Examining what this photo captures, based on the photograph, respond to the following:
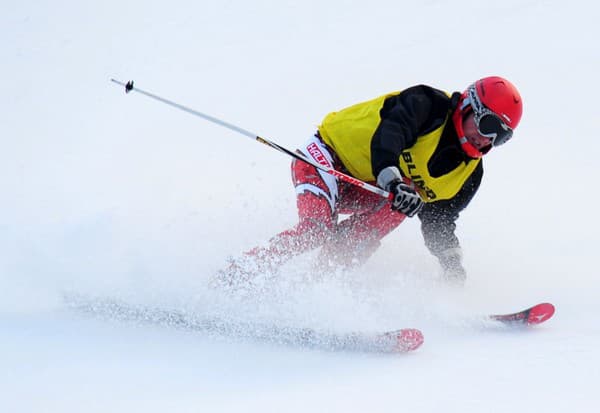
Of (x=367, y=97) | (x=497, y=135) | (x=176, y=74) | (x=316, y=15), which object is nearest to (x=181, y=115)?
(x=176, y=74)

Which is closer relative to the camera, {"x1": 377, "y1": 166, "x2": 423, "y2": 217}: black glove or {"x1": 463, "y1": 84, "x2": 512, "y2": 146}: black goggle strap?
{"x1": 377, "y1": 166, "x2": 423, "y2": 217}: black glove

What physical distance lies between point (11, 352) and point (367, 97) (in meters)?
5.01

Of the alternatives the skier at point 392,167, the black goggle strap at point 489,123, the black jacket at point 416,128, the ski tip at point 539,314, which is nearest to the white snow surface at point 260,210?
the ski tip at point 539,314

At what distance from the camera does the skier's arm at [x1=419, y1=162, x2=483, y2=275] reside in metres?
3.65

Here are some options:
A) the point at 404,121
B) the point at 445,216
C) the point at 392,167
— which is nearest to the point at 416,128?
the point at 404,121

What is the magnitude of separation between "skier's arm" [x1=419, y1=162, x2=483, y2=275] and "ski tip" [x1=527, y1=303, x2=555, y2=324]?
2.10ft

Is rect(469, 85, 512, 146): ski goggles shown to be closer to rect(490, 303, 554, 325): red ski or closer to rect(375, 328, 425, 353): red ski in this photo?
rect(490, 303, 554, 325): red ski

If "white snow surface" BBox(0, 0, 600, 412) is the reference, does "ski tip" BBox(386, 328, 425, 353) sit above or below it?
below

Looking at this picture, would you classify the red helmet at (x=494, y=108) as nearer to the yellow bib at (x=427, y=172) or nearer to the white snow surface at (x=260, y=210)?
the yellow bib at (x=427, y=172)

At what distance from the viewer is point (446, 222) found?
147 inches

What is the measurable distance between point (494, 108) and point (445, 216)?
809 millimetres

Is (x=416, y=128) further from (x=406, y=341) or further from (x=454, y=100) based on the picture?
(x=406, y=341)

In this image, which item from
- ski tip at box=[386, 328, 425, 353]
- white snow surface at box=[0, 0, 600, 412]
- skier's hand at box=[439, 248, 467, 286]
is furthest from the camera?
skier's hand at box=[439, 248, 467, 286]

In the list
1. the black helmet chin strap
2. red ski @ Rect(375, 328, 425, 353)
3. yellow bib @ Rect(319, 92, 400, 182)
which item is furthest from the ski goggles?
red ski @ Rect(375, 328, 425, 353)
